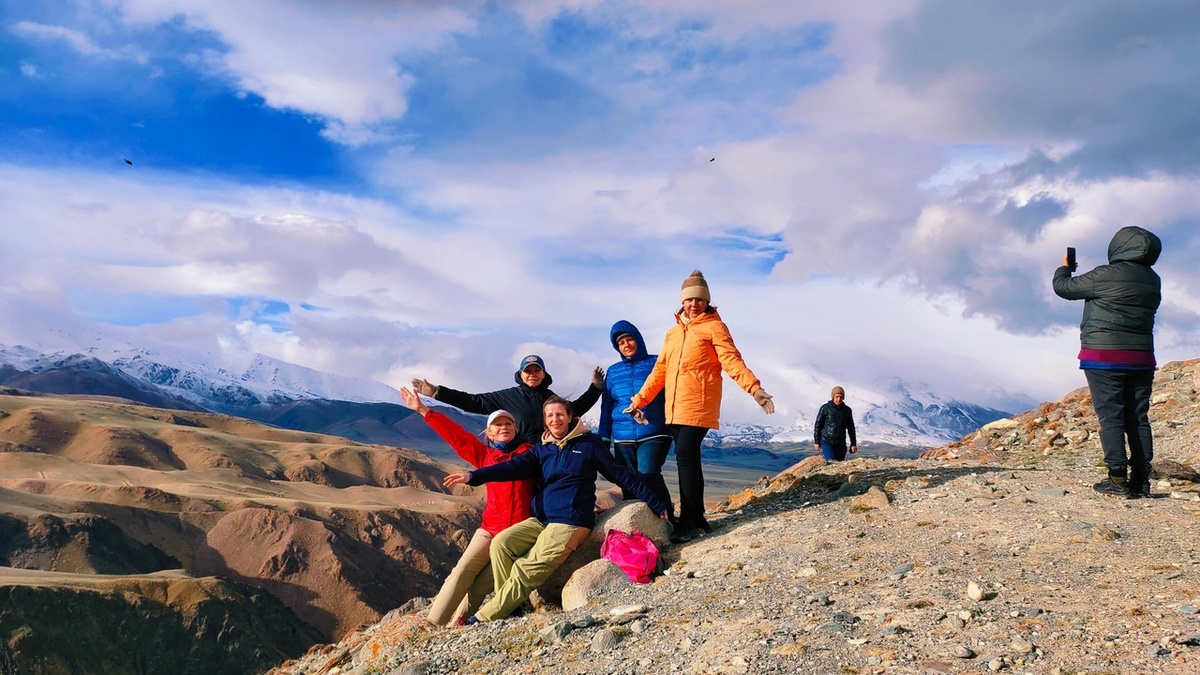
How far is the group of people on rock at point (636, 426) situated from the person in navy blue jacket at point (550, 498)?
1 cm

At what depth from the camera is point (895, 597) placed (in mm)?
6457

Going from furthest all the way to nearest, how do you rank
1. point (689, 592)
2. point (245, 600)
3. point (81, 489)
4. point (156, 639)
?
point (81, 489) < point (245, 600) < point (156, 639) < point (689, 592)

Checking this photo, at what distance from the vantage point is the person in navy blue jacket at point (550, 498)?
25.5ft

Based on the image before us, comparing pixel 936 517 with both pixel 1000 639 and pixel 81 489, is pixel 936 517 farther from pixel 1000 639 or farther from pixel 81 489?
pixel 81 489

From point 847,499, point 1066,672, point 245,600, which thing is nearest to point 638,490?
point 847,499

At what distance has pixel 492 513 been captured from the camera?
854 cm

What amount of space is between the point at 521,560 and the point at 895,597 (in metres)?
3.37

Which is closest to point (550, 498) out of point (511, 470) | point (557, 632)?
point (511, 470)

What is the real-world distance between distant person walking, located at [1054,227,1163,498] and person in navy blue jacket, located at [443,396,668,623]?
4.95 meters

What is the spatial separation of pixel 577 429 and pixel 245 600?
6232cm

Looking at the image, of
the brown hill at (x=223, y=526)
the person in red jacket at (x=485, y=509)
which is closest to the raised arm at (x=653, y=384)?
the person in red jacket at (x=485, y=509)

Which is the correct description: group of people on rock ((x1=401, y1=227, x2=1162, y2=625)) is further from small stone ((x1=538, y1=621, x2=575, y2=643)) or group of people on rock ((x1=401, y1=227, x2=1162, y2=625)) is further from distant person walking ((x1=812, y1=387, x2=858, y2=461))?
distant person walking ((x1=812, y1=387, x2=858, y2=461))

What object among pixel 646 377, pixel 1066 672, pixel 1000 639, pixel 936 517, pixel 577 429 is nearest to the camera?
pixel 1066 672

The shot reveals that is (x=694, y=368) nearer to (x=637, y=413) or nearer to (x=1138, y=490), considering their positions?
(x=637, y=413)
